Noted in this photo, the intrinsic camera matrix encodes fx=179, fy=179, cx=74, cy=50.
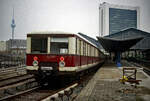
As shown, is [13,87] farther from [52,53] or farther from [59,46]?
[59,46]

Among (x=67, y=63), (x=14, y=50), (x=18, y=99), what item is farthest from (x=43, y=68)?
(x=14, y=50)

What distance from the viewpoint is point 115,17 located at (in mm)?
136125

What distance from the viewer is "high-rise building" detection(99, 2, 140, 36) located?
13050cm

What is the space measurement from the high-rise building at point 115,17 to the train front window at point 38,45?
12809cm

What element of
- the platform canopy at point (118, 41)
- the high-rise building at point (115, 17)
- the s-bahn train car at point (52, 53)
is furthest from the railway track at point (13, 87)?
the high-rise building at point (115, 17)

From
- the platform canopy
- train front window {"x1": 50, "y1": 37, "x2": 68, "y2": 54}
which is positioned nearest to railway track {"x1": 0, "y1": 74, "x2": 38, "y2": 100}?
train front window {"x1": 50, "y1": 37, "x2": 68, "y2": 54}

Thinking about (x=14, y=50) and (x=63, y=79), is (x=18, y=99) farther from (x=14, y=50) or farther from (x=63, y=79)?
(x=14, y=50)

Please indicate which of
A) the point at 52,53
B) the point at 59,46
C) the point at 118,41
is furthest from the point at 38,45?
the point at 118,41

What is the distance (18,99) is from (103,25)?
13605cm

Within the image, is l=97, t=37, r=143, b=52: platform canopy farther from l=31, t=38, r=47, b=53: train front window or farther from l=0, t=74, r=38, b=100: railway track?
l=31, t=38, r=47, b=53: train front window

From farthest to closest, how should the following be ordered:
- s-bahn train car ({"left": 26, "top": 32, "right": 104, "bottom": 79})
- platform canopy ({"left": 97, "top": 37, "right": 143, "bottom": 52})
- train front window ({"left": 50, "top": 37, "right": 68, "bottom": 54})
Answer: platform canopy ({"left": 97, "top": 37, "right": 143, "bottom": 52}) → train front window ({"left": 50, "top": 37, "right": 68, "bottom": 54}) → s-bahn train car ({"left": 26, "top": 32, "right": 104, "bottom": 79})

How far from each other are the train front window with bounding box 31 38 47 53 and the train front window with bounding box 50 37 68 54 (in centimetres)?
41

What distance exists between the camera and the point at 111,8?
5300 inches

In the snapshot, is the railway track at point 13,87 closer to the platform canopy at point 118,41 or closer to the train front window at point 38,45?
the train front window at point 38,45
